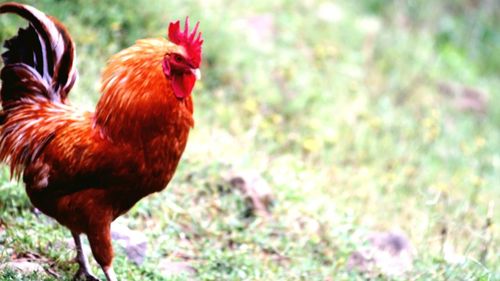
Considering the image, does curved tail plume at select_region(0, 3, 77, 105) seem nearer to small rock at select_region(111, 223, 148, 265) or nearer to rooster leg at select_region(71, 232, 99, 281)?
rooster leg at select_region(71, 232, 99, 281)

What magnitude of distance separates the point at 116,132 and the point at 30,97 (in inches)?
31.1

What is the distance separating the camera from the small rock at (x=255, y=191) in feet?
20.9

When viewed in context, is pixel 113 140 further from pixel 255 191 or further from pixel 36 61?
pixel 255 191

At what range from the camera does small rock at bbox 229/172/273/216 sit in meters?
6.36

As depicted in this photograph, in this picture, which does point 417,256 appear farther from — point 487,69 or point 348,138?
point 487,69

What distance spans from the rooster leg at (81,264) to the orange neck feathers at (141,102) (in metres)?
0.82

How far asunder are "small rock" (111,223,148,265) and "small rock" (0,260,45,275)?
67cm

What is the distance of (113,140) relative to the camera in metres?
4.27

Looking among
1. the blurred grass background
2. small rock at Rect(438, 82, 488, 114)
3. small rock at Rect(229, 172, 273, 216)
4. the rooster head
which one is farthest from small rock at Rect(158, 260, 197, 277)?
small rock at Rect(438, 82, 488, 114)

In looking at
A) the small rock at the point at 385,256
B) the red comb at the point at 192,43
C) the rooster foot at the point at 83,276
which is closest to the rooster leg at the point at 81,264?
the rooster foot at the point at 83,276

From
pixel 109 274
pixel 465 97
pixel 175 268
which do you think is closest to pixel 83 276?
pixel 109 274

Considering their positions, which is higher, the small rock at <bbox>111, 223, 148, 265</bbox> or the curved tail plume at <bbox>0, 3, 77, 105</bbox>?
the curved tail plume at <bbox>0, 3, 77, 105</bbox>

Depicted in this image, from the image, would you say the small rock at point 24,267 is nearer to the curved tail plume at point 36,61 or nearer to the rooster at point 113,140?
the rooster at point 113,140

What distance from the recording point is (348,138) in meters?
8.73
